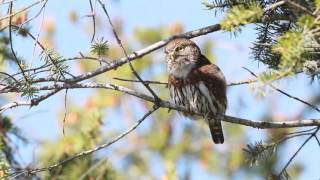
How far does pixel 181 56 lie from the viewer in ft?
14.1

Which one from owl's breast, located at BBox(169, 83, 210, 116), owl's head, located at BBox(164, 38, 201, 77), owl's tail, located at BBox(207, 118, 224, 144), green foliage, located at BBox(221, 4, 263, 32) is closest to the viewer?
green foliage, located at BBox(221, 4, 263, 32)

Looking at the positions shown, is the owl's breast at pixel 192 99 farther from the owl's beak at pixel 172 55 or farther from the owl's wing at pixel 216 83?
the owl's beak at pixel 172 55

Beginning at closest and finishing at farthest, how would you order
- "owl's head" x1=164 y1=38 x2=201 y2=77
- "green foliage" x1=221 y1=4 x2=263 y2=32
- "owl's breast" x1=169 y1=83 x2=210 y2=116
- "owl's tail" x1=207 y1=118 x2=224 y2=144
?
"green foliage" x1=221 y1=4 x2=263 y2=32, "owl's breast" x1=169 y1=83 x2=210 y2=116, "owl's head" x1=164 y1=38 x2=201 y2=77, "owl's tail" x1=207 y1=118 x2=224 y2=144

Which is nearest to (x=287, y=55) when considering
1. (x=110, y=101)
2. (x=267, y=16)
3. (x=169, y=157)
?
(x=267, y=16)

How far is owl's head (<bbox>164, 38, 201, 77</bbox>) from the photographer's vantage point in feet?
13.5

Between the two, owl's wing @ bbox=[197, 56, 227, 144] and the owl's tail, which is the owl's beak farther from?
the owl's tail

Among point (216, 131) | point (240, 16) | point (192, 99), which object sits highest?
point (240, 16)

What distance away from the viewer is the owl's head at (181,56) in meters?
4.12

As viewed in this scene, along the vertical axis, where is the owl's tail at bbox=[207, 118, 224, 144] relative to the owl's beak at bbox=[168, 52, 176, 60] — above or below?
below

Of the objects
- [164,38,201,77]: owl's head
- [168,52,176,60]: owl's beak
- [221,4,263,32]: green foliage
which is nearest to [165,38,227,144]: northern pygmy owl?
[164,38,201,77]: owl's head

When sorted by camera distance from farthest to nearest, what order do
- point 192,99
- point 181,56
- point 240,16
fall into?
point 181,56, point 192,99, point 240,16

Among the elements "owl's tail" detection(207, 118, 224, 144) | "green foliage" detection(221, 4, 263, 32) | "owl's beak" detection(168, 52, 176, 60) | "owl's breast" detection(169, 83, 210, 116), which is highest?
"green foliage" detection(221, 4, 263, 32)

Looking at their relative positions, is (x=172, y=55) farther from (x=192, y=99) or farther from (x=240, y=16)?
(x=240, y=16)

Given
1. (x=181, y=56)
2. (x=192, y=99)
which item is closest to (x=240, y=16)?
(x=192, y=99)
